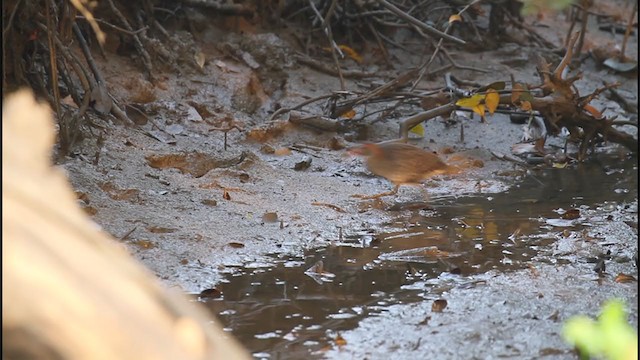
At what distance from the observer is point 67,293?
1317 mm

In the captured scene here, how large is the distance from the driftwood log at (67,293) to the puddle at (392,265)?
1242 millimetres

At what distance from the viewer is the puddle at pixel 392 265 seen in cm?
286

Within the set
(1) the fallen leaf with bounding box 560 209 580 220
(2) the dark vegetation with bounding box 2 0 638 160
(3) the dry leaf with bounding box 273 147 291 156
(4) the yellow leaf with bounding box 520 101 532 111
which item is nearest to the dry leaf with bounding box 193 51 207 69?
(2) the dark vegetation with bounding box 2 0 638 160

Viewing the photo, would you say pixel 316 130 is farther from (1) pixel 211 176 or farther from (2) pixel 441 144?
(1) pixel 211 176

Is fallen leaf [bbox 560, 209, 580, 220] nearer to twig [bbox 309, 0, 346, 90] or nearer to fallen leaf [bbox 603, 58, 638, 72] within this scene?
twig [bbox 309, 0, 346, 90]

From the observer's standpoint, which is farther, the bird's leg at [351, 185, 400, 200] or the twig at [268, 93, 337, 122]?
the twig at [268, 93, 337, 122]

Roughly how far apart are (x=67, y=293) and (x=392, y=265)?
2282mm

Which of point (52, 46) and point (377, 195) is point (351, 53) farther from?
point (52, 46)

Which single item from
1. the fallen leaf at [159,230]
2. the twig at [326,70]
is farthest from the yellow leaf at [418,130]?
the fallen leaf at [159,230]

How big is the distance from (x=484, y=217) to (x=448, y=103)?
1.56m

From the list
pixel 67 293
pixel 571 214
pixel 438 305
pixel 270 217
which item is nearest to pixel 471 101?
pixel 571 214

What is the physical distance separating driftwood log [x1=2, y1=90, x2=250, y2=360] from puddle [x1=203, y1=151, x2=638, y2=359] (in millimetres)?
1242

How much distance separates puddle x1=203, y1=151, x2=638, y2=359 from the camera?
2.86 metres

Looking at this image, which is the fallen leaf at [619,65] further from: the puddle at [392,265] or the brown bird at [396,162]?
the brown bird at [396,162]
